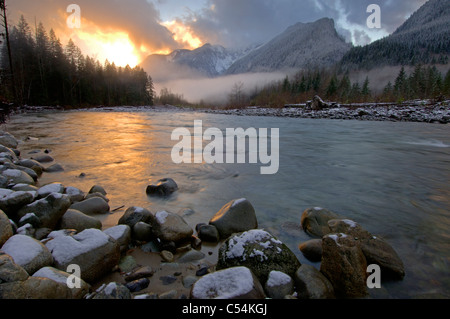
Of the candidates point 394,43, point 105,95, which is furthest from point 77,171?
point 394,43

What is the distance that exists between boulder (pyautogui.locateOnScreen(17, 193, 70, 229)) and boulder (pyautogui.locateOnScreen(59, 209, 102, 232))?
0.08 meters

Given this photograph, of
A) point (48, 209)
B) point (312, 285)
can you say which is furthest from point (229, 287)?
point (48, 209)

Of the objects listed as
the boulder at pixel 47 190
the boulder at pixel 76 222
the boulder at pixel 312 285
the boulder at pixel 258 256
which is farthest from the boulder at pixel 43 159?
the boulder at pixel 312 285

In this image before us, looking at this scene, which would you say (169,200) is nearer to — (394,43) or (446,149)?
(446,149)

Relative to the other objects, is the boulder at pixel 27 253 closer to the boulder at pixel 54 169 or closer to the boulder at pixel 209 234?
the boulder at pixel 209 234

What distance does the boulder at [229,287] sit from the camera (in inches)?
68.3

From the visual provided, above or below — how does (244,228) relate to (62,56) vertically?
below

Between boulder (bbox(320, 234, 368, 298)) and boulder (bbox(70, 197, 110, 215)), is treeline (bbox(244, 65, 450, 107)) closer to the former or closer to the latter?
boulder (bbox(320, 234, 368, 298))

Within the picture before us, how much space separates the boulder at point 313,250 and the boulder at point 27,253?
259 centimetres

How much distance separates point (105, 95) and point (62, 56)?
12.3 m

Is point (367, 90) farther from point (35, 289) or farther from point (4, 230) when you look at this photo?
point (35, 289)
